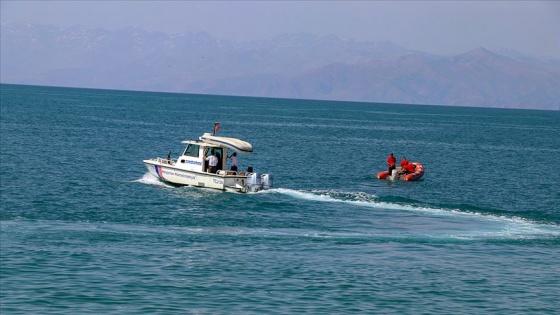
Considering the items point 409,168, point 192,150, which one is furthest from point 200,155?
point 409,168

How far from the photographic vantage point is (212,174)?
53906 millimetres

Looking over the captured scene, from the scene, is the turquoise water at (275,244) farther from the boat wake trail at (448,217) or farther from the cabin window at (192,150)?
the cabin window at (192,150)

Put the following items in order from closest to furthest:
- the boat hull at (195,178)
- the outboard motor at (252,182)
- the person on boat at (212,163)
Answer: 1. the boat hull at (195,178)
2. the outboard motor at (252,182)
3. the person on boat at (212,163)

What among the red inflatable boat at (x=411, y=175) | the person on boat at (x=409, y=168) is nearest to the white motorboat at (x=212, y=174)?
the red inflatable boat at (x=411, y=175)

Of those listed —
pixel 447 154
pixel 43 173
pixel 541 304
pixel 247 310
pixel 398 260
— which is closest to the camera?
pixel 247 310

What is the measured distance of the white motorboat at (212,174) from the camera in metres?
53.8

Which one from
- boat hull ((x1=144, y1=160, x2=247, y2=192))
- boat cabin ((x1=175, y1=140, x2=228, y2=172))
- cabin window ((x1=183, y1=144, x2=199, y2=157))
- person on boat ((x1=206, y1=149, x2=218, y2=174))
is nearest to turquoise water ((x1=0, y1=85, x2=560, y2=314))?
boat hull ((x1=144, y1=160, x2=247, y2=192))

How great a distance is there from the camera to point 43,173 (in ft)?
204

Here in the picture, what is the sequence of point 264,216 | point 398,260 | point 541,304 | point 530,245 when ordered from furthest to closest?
point 264,216
point 530,245
point 398,260
point 541,304

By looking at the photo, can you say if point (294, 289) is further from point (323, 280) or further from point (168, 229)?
point (168, 229)

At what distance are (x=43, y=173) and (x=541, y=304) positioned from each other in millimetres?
40136

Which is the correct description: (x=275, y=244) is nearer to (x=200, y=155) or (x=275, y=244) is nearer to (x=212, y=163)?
(x=212, y=163)

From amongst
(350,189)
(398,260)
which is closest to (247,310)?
(398,260)

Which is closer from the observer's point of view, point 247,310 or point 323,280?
point 247,310
